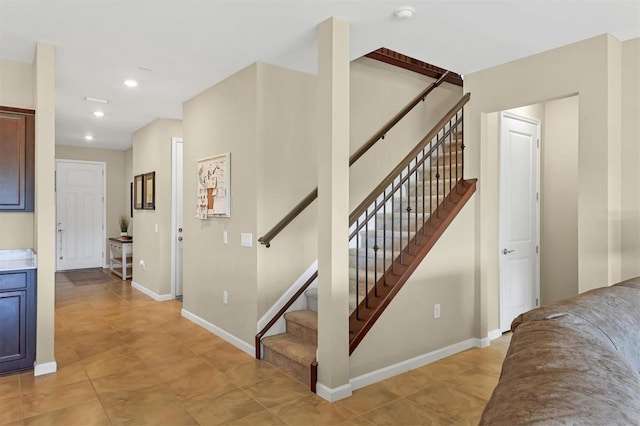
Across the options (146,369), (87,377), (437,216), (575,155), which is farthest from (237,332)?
(575,155)

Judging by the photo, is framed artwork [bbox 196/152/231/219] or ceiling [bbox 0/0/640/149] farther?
framed artwork [bbox 196/152/231/219]

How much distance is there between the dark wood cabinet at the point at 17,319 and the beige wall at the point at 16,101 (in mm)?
635

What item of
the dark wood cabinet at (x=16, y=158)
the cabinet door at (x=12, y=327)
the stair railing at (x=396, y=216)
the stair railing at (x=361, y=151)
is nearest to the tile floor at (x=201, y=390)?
the cabinet door at (x=12, y=327)

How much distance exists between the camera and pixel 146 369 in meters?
3.34

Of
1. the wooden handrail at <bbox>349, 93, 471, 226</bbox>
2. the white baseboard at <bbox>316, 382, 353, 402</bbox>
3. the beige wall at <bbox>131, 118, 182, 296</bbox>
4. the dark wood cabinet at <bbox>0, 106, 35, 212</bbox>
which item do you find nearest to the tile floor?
the white baseboard at <bbox>316, 382, 353, 402</bbox>

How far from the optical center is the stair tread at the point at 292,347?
3117mm

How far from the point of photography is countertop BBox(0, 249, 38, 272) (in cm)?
318

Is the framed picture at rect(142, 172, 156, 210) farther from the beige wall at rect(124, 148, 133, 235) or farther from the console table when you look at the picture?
Answer: the beige wall at rect(124, 148, 133, 235)

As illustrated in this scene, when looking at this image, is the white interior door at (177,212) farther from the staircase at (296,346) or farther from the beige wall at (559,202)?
the beige wall at (559,202)

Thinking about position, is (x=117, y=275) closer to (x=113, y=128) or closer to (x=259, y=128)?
(x=113, y=128)

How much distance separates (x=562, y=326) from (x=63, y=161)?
360 inches

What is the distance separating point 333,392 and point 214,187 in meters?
2.41

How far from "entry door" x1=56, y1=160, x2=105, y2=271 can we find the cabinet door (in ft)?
18.4

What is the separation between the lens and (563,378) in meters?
0.74
